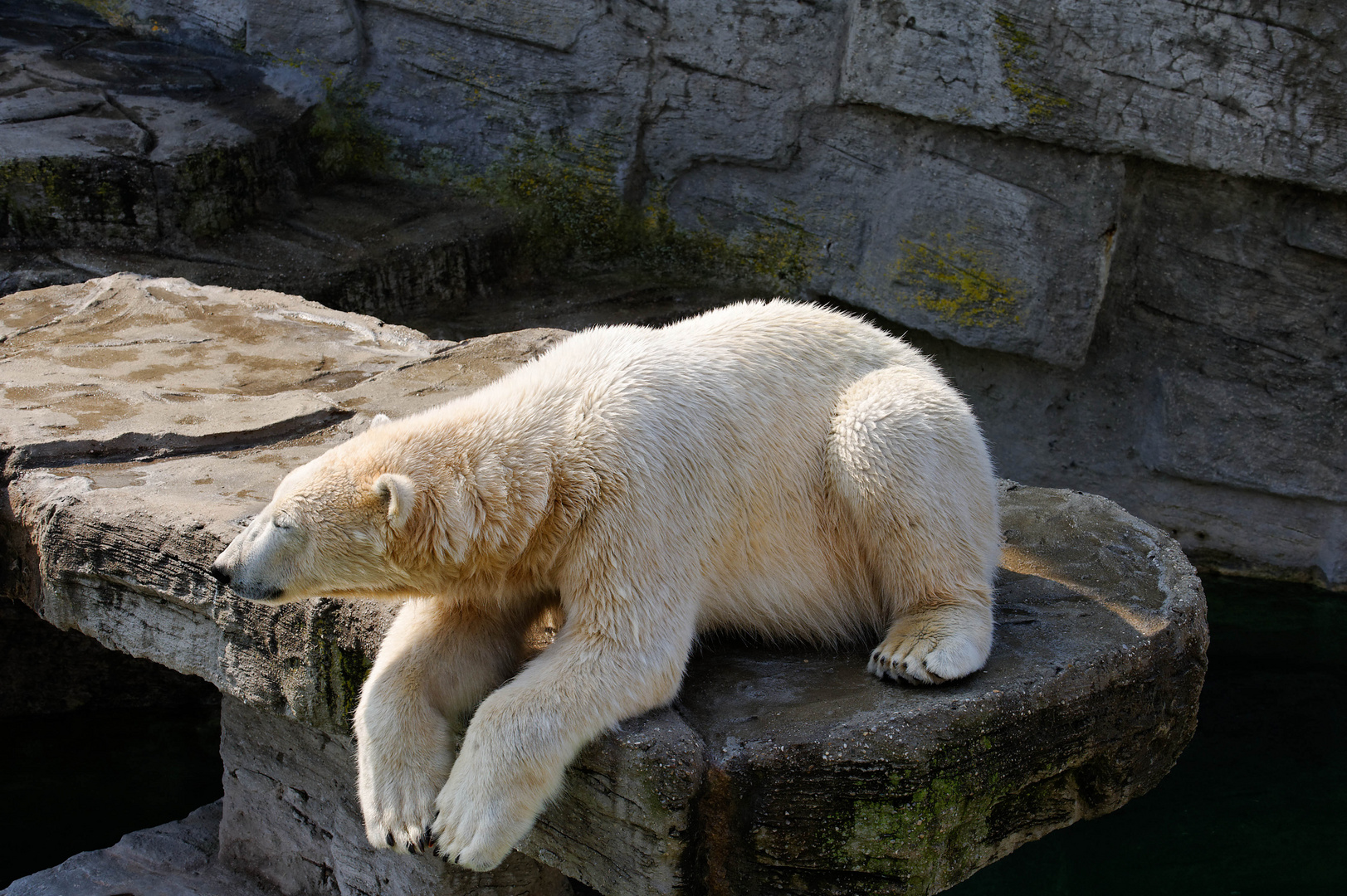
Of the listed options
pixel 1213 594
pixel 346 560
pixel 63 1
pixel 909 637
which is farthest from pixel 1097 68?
pixel 63 1

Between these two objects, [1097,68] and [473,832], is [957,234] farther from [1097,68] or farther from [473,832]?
[473,832]

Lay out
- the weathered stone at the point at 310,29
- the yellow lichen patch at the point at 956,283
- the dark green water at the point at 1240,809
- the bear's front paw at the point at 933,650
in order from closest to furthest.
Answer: the bear's front paw at the point at 933,650
the dark green water at the point at 1240,809
the yellow lichen patch at the point at 956,283
the weathered stone at the point at 310,29

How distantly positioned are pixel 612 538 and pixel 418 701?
0.53 metres

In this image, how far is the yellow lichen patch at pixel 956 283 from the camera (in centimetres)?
615

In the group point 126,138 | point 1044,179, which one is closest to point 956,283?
point 1044,179

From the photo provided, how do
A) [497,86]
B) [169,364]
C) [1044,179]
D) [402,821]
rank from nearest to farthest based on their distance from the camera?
[402,821]
[169,364]
[1044,179]
[497,86]

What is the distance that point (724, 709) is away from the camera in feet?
7.91

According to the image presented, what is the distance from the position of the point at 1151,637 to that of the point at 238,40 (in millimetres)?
7139

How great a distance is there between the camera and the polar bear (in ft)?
7.42

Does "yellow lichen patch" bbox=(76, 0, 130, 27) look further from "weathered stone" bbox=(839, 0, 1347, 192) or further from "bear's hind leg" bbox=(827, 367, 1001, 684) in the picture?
"bear's hind leg" bbox=(827, 367, 1001, 684)

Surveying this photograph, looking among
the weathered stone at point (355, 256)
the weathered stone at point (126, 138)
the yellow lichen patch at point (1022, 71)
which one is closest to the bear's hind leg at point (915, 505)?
the yellow lichen patch at point (1022, 71)

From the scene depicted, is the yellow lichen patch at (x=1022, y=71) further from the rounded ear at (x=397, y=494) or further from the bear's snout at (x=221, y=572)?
the bear's snout at (x=221, y=572)

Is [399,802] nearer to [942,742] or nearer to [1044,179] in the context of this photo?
[942,742]

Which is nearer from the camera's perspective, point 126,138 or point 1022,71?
point 1022,71
